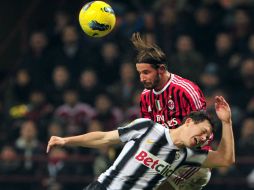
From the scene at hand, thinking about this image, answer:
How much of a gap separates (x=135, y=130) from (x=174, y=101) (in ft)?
3.23

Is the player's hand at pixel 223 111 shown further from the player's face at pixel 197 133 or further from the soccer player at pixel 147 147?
the player's face at pixel 197 133

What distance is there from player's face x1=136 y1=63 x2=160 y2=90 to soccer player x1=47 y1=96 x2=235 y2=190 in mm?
766

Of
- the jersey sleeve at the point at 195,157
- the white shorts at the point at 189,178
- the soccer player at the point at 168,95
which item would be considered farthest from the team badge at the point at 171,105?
the jersey sleeve at the point at 195,157

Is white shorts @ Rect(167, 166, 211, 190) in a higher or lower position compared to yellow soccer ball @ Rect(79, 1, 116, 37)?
lower

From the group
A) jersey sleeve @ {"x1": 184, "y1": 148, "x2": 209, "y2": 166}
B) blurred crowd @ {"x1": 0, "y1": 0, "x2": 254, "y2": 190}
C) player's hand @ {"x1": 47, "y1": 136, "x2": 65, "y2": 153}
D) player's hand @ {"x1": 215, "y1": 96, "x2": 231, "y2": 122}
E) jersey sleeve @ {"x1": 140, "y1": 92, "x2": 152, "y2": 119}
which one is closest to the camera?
player's hand @ {"x1": 47, "y1": 136, "x2": 65, "y2": 153}

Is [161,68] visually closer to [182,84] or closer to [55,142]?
[182,84]

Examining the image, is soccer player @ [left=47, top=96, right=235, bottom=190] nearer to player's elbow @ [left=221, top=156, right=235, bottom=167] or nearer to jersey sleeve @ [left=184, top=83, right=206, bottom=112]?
player's elbow @ [left=221, top=156, right=235, bottom=167]

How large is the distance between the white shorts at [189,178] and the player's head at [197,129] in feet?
3.21

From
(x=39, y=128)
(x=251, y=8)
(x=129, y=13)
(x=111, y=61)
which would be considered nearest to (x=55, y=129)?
(x=39, y=128)

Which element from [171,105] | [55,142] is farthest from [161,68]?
[55,142]

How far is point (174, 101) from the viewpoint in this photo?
9.05 metres

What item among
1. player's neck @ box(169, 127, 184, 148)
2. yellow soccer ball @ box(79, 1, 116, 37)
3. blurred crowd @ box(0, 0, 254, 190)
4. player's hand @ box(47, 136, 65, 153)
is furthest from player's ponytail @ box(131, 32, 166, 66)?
blurred crowd @ box(0, 0, 254, 190)

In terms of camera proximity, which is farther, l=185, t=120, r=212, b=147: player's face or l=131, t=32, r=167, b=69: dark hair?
l=131, t=32, r=167, b=69: dark hair

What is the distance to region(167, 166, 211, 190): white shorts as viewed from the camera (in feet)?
29.3
